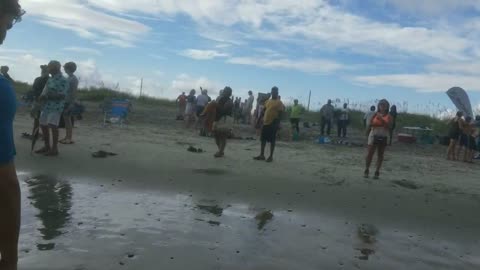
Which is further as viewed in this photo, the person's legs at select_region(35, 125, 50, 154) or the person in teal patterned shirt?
the person's legs at select_region(35, 125, 50, 154)

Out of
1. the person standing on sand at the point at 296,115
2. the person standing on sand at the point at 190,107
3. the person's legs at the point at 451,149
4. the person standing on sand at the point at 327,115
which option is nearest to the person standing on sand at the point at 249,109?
the person standing on sand at the point at 327,115

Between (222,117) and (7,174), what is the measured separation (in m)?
10.5

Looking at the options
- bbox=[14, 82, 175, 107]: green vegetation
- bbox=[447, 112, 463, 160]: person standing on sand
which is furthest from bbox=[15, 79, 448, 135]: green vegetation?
bbox=[447, 112, 463, 160]: person standing on sand

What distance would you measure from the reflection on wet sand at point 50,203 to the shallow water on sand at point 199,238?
11 millimetres

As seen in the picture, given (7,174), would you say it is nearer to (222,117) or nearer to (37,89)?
(37,89)

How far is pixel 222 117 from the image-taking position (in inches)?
513

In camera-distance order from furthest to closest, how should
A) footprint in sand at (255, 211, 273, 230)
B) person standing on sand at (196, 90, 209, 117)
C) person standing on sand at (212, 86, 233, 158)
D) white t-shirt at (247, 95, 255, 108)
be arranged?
white t-shirt at (247, 95, 255, 108) → person standing on sand at (196, 90, 209, 117) → person standing on sand at (212, 86, 233, 158) → footprint in sand at (255, 211, 273, 230)

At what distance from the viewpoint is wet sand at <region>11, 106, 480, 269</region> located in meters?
5.17

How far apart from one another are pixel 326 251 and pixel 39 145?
864cm

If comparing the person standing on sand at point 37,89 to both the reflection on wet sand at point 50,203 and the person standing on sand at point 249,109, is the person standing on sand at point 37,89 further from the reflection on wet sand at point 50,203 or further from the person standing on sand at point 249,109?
the person standing on sand at point 249,109

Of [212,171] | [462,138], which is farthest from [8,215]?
[462,138]

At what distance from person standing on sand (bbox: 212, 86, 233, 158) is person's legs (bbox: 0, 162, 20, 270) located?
33.2 ft

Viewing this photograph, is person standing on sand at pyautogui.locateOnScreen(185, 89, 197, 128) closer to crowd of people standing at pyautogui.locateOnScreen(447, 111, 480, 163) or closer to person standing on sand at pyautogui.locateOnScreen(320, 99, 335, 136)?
person standing on sand at pyautogui.locateOnScreen(320, 99, 335, 136)

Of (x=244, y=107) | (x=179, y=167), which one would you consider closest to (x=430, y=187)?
(x=179, y=167)
